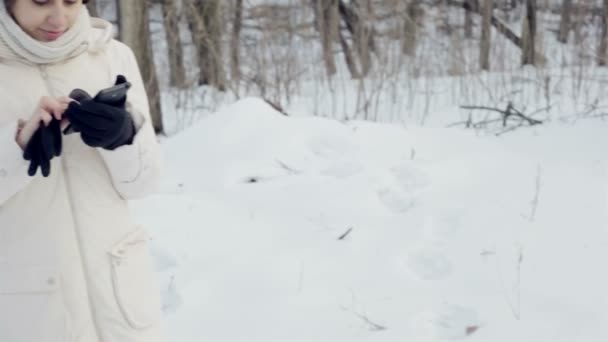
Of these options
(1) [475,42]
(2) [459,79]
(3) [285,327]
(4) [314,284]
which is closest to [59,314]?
(3) [285,327]

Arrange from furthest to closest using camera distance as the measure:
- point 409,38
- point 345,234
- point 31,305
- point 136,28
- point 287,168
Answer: point 409,38
point 136,28
point 287,168
point 345,234
point 31,305

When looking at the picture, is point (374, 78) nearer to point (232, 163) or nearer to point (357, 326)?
point (232, 163)

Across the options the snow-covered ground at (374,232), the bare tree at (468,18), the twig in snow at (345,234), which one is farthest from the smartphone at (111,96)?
the bare tree at (468,18)

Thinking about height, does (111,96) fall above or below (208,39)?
above

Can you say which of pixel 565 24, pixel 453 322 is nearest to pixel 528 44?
pixel 565 24

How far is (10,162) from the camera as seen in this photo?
1.76 metres

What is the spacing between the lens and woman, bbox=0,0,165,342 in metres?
1.76

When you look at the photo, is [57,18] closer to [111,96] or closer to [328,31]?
[111,96]

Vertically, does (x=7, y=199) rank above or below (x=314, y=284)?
above

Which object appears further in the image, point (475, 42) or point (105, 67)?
point (475, 42)

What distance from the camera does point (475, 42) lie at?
34.7ft

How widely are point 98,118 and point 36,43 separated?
22 cm

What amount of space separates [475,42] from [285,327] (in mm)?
7604

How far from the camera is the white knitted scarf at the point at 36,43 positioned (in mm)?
1778
